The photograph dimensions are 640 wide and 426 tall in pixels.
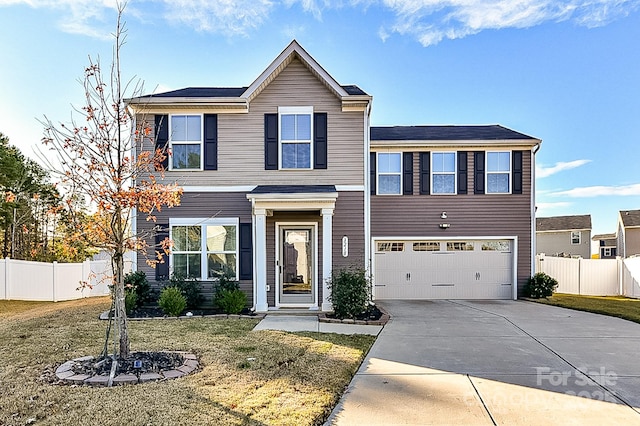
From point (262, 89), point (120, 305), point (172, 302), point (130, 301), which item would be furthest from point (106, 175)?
point (262, 89)

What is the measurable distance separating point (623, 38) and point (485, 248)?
27.9ft

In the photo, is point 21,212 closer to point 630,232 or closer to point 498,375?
point 498,375

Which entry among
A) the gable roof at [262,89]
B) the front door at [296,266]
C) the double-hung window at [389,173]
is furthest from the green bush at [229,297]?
the double-hung window at [389,173]

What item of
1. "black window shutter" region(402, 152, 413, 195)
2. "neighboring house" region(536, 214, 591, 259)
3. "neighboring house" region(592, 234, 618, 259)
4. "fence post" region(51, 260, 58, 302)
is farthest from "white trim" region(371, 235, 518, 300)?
"neighboring house" region(592, 234, 618, 259)

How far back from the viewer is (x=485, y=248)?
14422 millimetres

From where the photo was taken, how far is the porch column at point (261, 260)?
1060cm

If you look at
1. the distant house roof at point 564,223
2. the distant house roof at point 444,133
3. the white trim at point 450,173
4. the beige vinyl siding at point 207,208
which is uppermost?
the distant house roof at point 444,133

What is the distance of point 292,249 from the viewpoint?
37.8 feet

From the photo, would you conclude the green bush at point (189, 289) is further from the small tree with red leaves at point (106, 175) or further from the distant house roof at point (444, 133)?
the distant house roof at point (444, 133)

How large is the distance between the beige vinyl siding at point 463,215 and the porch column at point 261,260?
4.98 metres

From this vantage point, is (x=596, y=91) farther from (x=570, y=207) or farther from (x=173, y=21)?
(x=570, y=207)

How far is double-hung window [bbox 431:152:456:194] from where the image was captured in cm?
1429

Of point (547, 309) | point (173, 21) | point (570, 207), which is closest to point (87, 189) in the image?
point (173, 21)

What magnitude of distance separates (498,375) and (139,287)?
868cm
